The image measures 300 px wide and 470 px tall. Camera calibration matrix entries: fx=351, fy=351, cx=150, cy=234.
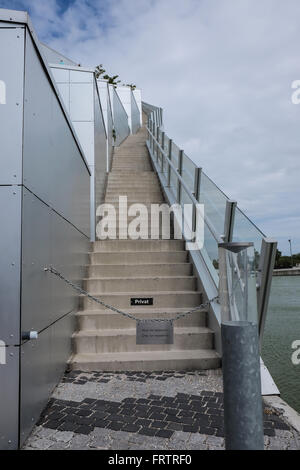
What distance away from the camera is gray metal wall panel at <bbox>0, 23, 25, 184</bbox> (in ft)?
7.50

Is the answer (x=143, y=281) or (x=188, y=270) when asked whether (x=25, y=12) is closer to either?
(x=143, y=281)

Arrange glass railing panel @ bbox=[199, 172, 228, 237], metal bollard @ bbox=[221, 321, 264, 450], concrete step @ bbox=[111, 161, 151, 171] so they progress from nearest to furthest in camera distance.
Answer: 1. metal bollard @ bbox=[221, 321, 264, 450]
2. glass railing panel @ bbox=[199, 172, 228, 237]
3. concrete step @ bbox=[111, 161, 151, 171]

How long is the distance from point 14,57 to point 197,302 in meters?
3.43

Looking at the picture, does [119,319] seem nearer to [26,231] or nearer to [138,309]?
[138,309]

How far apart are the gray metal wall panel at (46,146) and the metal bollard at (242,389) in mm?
1653

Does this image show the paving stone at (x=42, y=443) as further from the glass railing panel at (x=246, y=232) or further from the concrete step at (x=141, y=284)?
the concrete step at (x=141, y=284)

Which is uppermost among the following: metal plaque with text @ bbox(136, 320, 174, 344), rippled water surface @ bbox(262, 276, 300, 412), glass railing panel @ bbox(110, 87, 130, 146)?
glass railing panel @ bbox(110, 87, 130, 146)

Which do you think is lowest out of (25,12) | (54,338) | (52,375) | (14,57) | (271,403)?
(271,403)

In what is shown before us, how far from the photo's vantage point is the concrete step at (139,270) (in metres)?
5.21

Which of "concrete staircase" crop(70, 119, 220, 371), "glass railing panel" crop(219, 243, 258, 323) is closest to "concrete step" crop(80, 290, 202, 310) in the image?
"concrete staircase" crop(70, 119, 220, 371)

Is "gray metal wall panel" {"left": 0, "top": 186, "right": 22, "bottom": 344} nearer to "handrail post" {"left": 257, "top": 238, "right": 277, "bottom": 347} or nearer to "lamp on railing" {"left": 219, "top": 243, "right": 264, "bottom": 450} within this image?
"lamp on railing" {"left": 219, "top": 243, "right": 264, "bottom": 450}
